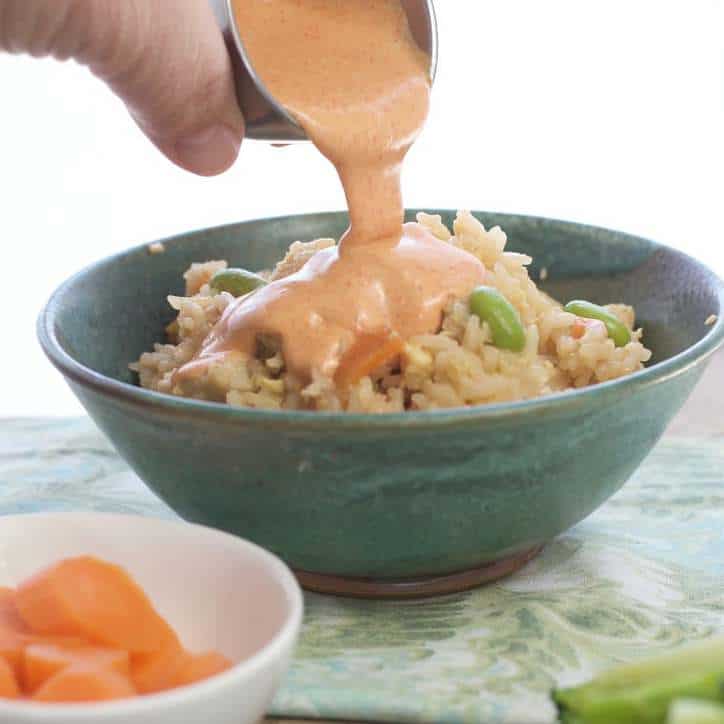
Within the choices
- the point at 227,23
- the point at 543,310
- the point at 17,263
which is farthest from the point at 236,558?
the point at 17,263

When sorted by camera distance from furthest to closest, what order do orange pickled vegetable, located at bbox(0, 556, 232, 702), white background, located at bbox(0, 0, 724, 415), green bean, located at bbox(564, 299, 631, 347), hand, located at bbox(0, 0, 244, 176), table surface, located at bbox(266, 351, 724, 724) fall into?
white background, located at bbox(0, 0, 724, 415) → table surface, located at bbox(266, 351, 724, 724) → green bean, located at bbox(564, 299, 631, 347) → hand, located at bbox(0, 0, 244, 176) → orange pickled vegetable, located at bbox(0, 556, 232, 702)

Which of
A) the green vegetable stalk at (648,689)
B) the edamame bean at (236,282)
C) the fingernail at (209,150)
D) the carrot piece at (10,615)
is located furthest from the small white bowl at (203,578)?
the fingernail at (209,150)

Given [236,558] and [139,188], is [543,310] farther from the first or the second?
[139,188]

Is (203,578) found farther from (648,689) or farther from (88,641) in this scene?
(648,689)

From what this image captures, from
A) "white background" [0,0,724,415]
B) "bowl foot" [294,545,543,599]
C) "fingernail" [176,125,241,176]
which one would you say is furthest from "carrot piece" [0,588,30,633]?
"white background" [0,0,724,415]

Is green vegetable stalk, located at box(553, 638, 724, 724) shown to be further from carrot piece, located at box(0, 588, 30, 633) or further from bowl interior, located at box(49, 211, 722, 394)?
bowl interior, located at box(49, 211, 722, 394)

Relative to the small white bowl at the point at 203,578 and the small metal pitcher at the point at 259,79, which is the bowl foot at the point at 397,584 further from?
the small metal pitcher at the point at 259,79
